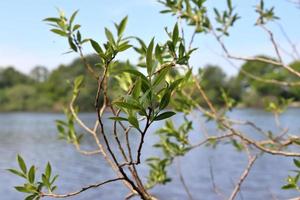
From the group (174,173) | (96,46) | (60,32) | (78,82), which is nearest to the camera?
(96,46)

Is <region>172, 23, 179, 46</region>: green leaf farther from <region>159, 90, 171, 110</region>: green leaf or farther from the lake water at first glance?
the lake water

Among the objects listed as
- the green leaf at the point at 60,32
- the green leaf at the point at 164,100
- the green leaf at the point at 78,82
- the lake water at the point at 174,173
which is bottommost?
the lake water at the point at 174,173

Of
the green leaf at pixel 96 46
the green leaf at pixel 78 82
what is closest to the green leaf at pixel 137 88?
the green leaf at pixel 96 46

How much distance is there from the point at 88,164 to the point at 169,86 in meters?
10.6

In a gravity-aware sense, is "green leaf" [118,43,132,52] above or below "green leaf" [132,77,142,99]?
above

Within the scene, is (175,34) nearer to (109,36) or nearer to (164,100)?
(109,36)

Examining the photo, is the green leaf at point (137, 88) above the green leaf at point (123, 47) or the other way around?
the other way around

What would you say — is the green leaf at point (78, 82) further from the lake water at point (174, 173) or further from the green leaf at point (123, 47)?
the lake water at point (174, 173)

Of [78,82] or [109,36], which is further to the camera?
[78,82]

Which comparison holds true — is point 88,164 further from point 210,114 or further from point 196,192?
point 210,114

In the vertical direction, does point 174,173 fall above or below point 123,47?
below

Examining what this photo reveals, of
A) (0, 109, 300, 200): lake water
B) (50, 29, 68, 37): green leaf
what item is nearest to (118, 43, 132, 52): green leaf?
(50, 29, 68, 37): green leaf

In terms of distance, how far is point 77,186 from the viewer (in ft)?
28.5

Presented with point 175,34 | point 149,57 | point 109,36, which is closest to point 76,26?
point 109,36
